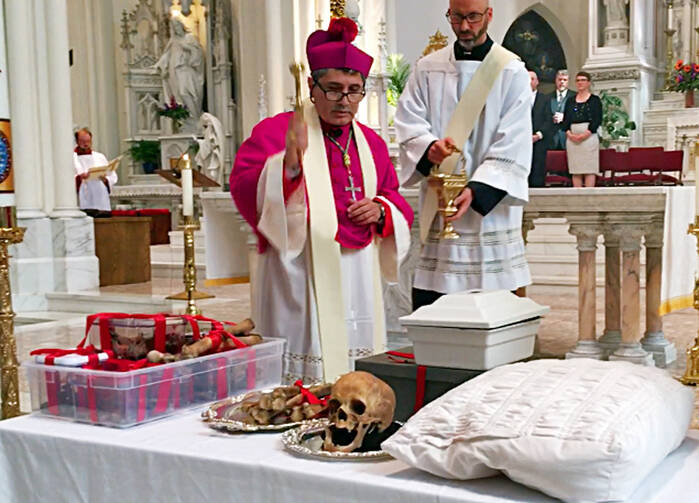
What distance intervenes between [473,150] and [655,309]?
267 centimetres

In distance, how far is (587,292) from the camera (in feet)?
18.8

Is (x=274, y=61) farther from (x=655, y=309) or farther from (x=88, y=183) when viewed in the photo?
(x=655, y=309)

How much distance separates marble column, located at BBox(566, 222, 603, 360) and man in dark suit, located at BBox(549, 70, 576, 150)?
5736mm

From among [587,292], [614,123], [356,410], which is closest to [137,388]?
[356,410]

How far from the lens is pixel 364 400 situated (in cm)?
164

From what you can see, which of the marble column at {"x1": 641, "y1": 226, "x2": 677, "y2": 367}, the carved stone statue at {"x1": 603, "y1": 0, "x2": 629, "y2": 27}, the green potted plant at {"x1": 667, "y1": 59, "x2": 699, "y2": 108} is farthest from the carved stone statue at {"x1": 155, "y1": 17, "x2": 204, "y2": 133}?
the marble column at {"x1": 641, "y1": 226, "x2": 677, "y2": 367}

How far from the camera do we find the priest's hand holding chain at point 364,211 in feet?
10.9

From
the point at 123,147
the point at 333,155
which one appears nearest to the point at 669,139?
the point at 123,147

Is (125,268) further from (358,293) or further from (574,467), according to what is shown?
(574,467)

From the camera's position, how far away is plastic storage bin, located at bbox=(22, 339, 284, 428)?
6.11 ft

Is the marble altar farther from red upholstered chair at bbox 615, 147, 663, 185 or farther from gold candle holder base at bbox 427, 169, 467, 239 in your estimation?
red upholstered chair at bbox 615, 147, 663, 185

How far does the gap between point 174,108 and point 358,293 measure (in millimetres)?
13855

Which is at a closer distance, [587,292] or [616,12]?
[587,292]

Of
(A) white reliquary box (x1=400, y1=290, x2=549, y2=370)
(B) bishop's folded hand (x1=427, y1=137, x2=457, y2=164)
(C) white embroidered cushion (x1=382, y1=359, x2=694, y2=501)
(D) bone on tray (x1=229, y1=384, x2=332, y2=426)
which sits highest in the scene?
(B) bishop's folded hand (x1=427, y1=137, x2=457, y2=164)
